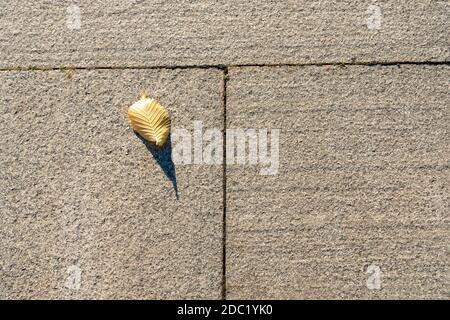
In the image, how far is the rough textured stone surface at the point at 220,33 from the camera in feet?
8.54

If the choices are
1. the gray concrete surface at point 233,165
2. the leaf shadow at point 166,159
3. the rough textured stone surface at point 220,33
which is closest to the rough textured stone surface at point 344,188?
the gray concrete surface at point 233,165

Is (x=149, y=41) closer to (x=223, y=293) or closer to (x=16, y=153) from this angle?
(x=16, y=153)

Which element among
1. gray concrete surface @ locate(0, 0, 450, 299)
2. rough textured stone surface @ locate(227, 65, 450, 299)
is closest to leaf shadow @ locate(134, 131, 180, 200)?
gray concrete surface @ locate(0, 0, 450, 299)

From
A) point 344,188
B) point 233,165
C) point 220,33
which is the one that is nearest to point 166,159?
point 233,165

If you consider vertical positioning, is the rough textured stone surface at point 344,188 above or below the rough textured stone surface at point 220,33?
below

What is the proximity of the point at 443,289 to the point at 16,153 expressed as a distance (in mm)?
2451

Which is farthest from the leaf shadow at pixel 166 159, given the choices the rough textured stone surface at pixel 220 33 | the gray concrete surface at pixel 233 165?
the rough textured stone surface at pixel 220 33

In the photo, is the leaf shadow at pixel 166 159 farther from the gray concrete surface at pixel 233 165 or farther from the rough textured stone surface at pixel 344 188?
the rough textured stone surface at pixel 344 188

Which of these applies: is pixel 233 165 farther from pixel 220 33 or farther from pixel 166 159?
pixel 220 33

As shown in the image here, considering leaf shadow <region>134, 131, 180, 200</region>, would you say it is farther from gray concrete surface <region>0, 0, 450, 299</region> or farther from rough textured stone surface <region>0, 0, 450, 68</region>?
rough textured stone surface <region>0, 0, 450, 68</region>

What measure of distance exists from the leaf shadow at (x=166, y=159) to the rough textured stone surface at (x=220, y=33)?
463mm

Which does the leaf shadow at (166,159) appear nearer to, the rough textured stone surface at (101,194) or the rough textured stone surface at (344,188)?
the rough textured stone surface at (101,194)

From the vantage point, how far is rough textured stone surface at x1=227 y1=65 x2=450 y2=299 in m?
2.57

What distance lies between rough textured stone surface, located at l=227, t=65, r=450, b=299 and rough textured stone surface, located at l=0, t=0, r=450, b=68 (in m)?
0.12
